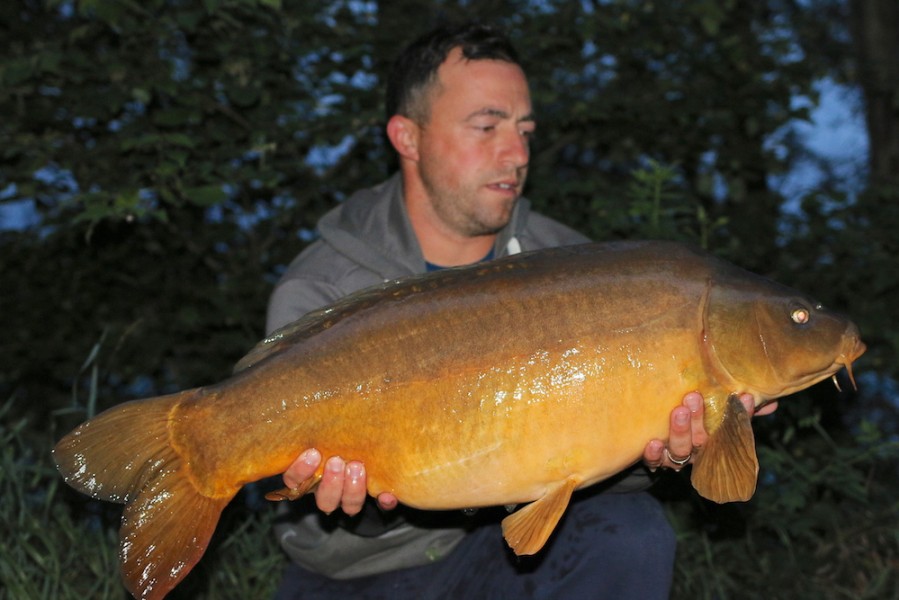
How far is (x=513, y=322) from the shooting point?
5.95 ft

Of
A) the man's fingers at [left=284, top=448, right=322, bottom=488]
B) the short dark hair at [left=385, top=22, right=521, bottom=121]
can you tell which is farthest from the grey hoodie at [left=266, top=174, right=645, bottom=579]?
the man's fingers at [left=284, top=448, right=322, bottom=488]

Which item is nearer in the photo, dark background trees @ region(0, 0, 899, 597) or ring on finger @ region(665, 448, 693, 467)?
ring on finger @ region(665, 448, 693, 467)

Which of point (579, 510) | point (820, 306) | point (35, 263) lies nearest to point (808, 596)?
point (579, 510)

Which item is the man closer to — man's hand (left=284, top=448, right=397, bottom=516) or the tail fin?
man's hand (left=284, top=448, right=397, bottom=516)

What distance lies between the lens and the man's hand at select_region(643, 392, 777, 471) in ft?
5.91

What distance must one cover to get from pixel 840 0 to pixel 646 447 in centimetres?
A: 506

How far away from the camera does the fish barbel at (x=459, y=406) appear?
1.74 m

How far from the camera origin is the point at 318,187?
3578mm

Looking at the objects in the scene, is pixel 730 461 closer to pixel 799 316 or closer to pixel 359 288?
pixel 799 316

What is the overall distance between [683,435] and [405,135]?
124 cm

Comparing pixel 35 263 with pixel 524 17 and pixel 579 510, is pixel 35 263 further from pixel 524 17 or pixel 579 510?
pixel 579 510

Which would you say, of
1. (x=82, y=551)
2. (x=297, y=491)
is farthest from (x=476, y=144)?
(x=82, y=551)

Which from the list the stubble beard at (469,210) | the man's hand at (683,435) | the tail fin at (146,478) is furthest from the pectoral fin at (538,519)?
the stubble beard at (469,210)

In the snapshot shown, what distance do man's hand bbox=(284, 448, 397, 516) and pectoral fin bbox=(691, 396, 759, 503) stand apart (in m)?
0.61
